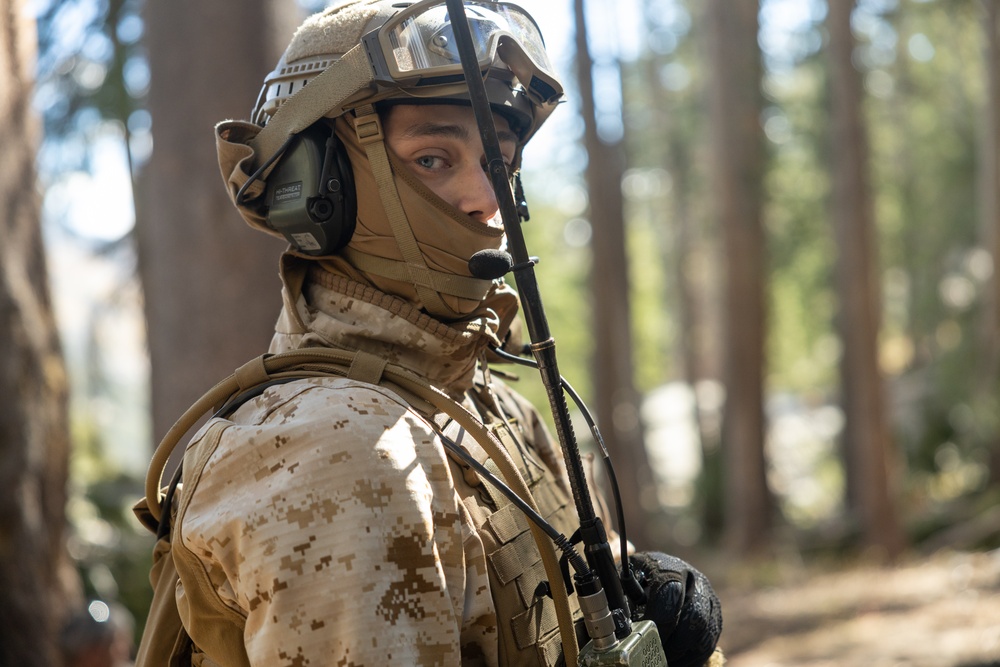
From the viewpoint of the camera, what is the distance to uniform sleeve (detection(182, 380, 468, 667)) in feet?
4.99

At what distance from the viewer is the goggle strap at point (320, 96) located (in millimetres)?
1940

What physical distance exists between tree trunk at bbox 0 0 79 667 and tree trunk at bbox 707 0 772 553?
9070 mm

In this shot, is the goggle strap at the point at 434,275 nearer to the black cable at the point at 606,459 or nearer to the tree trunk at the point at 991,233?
the black cable at the point at 606,459

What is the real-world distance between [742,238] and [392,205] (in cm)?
1115

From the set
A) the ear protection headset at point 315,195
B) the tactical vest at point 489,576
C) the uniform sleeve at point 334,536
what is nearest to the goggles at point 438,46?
the ear protection headset at point 315,195

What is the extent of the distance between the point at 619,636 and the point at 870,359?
1018 centimetres

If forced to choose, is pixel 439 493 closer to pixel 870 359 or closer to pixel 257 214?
pixel 257 214

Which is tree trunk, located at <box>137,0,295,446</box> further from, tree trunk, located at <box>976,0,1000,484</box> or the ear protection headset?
tree trunk, located at <box>976,0,1000,484</box>

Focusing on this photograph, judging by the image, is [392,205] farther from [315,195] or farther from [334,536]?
[334,536]

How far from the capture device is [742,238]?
12562 millimetres

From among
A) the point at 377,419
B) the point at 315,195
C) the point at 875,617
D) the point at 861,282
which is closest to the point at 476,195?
the point at 315,195

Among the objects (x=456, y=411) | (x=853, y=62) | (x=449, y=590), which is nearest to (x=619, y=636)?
(x=449, y=590)

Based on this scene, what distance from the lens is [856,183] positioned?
11.1 m

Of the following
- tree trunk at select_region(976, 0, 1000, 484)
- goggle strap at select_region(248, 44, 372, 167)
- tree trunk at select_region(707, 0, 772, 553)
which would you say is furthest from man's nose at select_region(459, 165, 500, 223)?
tree trunk at select_region(976, 0, 1000, 484)
